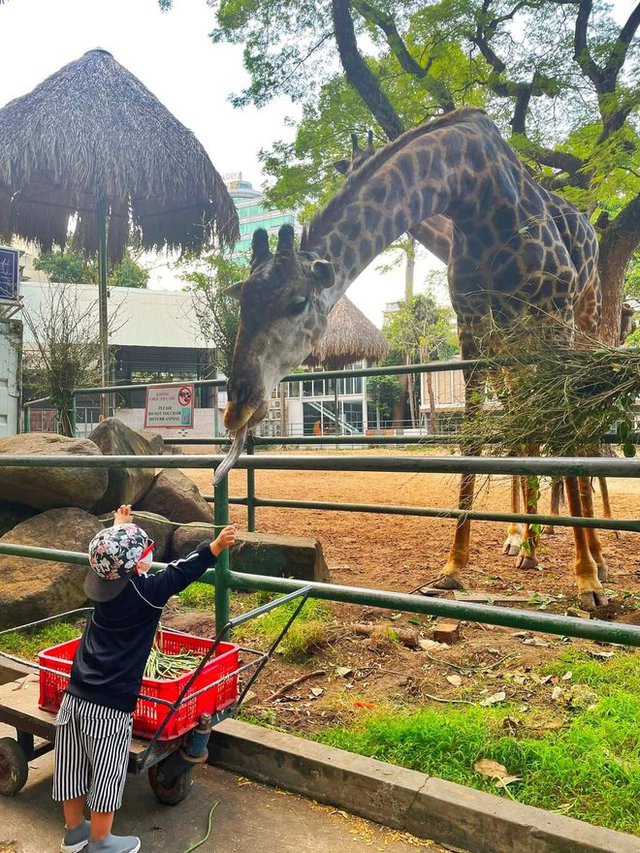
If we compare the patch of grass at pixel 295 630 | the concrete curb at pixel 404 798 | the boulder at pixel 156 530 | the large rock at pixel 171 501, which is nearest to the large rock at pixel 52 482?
the boulder at pixel 156 530

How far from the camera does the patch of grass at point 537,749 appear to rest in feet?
6.42

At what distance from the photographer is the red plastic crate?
2.07 metres

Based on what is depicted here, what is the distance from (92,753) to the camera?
190 cm

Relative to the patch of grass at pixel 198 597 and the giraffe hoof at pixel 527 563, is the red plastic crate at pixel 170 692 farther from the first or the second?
the giraffe hoof at pixel 527 563

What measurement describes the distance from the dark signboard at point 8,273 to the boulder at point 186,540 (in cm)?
655

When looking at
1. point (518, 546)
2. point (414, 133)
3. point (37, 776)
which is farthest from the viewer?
point (518, 546)

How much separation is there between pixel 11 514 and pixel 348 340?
17714 millimetres

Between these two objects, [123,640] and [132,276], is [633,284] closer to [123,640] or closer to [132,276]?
[123,640]

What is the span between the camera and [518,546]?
5.29m

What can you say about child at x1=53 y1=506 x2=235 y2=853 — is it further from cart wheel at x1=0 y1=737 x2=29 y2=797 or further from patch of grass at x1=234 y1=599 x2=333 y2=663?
patch of grass at x1=234 y1=599 x2=333 y2=663

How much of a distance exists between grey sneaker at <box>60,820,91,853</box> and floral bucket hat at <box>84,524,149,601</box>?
0.69 m

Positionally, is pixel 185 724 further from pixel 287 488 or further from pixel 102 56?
pixel 102 56

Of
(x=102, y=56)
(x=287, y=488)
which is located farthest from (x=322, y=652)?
(x=102, y=56)

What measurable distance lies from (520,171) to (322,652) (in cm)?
352
